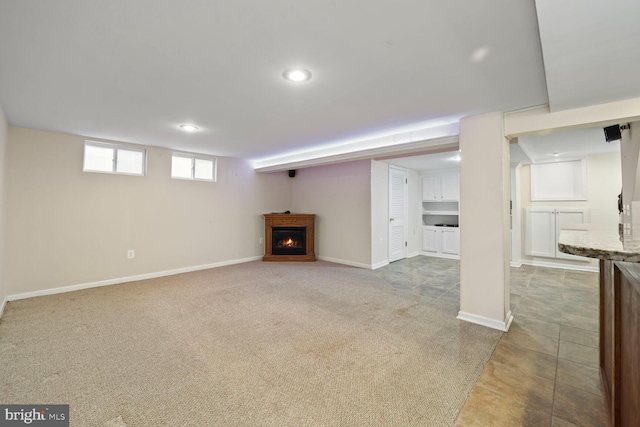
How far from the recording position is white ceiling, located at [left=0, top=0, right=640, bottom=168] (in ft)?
4.64

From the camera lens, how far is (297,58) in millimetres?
1887

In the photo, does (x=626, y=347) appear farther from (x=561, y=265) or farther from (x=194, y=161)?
(x=194, y=161)

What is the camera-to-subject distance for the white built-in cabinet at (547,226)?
5.14 metres

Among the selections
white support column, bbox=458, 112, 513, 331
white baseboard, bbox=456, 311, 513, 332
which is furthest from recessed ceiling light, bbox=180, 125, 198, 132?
white baseboard, bbox=456, 311, 513, 332

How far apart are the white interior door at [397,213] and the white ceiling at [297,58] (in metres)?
2.82

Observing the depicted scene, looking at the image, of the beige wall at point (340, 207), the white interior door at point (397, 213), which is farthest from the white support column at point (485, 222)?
the white interior door at point (397, 213)

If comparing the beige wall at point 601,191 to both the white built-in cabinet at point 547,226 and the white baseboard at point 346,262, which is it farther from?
the white baseboard at point 346,262

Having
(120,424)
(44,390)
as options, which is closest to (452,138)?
(120,424)

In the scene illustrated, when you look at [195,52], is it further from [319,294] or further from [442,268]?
[442,268]

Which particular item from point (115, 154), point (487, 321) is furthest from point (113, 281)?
point (487, 321)

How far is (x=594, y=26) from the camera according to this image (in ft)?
4.39

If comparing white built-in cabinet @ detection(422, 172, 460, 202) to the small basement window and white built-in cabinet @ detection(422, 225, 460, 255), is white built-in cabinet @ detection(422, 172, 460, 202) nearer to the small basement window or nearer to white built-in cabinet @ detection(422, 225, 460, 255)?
white built-in cabinet @ detection(422, 225, 460, 255)

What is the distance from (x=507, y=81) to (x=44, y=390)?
3998 millimetres

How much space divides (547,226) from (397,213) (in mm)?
2908
